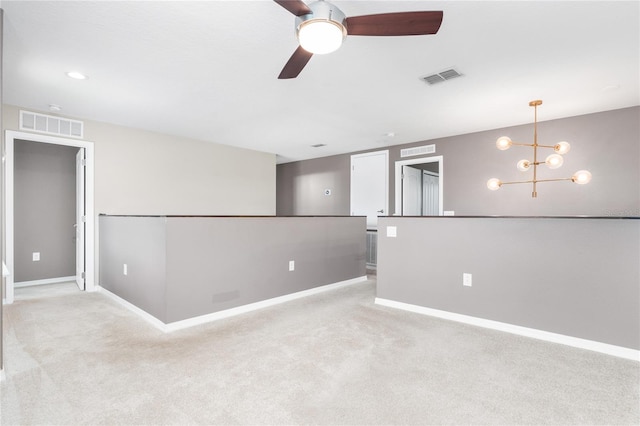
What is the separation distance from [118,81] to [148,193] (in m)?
2.23

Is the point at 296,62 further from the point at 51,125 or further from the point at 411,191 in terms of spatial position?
the point at 411,191

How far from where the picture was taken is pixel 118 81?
3.37m

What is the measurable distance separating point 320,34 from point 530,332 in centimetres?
306

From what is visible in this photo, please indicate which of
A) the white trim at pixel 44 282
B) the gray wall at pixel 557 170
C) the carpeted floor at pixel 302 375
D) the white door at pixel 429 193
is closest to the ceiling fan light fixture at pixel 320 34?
the carpeted floor at pixel 302 375

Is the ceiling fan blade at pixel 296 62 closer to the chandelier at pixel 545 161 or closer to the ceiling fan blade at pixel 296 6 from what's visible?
the ceiling fan blade at pixel 296 6

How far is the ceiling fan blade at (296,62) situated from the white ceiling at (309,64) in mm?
282

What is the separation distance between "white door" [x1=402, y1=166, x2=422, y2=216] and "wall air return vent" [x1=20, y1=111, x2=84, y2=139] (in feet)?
17.8

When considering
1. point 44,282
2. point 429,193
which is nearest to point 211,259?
point 44,282

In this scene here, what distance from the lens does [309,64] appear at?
9.92 ft

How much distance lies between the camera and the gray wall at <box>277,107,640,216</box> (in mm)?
4102

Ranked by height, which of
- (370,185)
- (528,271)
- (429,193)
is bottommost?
(528,271)

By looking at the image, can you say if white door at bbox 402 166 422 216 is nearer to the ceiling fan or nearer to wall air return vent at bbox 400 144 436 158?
wall air return vent at bbox 400 144 436 158

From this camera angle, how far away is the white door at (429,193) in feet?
22.7

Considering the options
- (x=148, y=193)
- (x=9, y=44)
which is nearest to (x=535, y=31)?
(x=9, y=44)
